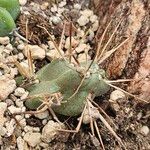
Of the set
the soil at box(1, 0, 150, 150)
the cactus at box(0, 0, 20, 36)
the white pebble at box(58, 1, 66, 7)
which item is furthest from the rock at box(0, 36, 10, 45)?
the white pebble at box(58, 1, 66, 7)

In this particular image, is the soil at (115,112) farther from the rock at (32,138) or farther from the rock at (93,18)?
the rock at (93,18)

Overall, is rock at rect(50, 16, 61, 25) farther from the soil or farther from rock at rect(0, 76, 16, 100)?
rock at rect(0, 76, 16, 100)

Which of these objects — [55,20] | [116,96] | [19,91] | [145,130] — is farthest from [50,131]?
[55,20]

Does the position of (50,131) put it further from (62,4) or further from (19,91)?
(62,4)

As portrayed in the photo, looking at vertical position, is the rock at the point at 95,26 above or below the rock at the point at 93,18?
below

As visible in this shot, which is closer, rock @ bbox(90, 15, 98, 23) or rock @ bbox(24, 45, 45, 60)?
rock @ bbox(24, 45, 45, 60)

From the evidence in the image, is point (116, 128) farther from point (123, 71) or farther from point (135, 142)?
point (123, 71)

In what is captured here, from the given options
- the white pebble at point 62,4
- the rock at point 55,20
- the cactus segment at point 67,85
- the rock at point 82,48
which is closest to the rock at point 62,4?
the white pebble at point 62,4
